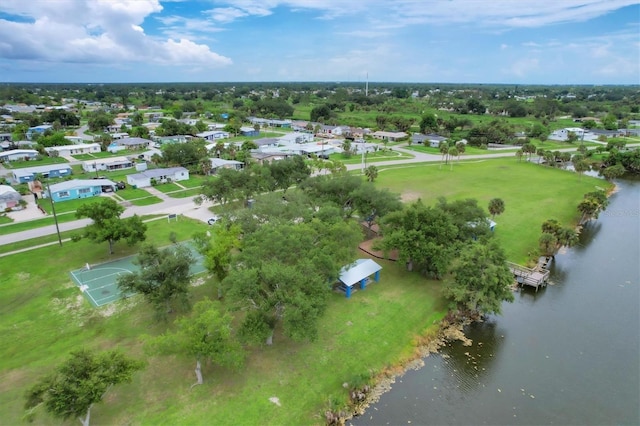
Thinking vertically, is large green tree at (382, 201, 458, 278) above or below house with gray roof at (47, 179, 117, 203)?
above

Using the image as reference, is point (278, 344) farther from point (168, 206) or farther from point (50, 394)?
point (168, 206)

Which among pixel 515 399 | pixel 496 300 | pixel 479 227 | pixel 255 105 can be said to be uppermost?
pixel 255 105

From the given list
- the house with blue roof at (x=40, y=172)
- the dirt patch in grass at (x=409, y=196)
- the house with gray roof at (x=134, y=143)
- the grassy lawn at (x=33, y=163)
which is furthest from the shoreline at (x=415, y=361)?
the house with gray roof at (x=134, y=143)

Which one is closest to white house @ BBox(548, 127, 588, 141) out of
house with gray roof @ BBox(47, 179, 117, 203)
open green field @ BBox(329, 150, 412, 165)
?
open green field @ BBox(329, 150, 412, 165)

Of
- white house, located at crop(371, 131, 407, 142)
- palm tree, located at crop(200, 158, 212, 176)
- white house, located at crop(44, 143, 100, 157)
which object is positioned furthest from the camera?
white house, located at crop(371, 131, 407, 142)

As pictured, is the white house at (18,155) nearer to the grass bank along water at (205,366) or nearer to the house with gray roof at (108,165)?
the house with gray roof at (108,165)

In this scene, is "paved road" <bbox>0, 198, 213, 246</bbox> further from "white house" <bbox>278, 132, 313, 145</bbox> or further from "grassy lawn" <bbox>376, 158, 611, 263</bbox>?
"white house" <bbox>278, 132, 313, 145</bbox>

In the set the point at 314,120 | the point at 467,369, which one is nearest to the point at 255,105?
the point at 314,120
